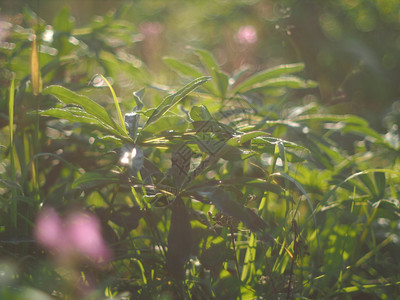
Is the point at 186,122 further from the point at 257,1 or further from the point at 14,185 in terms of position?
the point at 257,1

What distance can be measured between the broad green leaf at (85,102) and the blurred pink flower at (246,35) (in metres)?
1.78

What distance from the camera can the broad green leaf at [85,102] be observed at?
0.68 metres

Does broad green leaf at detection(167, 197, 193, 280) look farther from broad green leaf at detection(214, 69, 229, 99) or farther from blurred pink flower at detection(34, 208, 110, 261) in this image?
broad green leaf at detection(214, 69, 229, 99)

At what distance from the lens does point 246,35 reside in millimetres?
2363

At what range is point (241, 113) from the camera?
40.1 inches

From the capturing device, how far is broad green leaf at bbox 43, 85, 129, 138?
68 cm

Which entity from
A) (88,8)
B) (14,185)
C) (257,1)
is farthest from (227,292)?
(88,8)

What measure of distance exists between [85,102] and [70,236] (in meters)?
0.26

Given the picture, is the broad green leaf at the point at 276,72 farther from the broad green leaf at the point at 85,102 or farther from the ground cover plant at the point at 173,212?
the broad green leaf at the point at 85,102


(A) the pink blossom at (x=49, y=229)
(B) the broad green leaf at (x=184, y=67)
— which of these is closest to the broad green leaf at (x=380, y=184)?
(B) the broad green leaf at (x=184, y=67)

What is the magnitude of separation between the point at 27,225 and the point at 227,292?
408mm

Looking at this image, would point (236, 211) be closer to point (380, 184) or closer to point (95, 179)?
point (95, 179)

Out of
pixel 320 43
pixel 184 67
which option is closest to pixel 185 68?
pixel 184 67

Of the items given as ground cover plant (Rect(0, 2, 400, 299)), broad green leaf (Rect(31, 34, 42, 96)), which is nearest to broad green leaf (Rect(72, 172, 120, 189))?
ground cover plant (Rect(0, 2, 400, 299))
